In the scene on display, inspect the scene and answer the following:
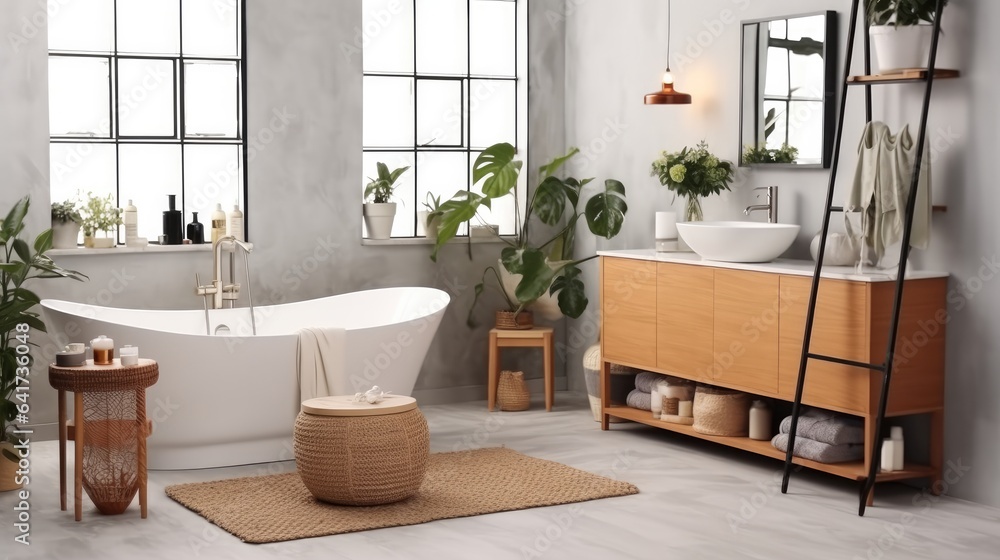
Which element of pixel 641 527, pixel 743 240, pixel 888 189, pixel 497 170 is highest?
pixel 497 170

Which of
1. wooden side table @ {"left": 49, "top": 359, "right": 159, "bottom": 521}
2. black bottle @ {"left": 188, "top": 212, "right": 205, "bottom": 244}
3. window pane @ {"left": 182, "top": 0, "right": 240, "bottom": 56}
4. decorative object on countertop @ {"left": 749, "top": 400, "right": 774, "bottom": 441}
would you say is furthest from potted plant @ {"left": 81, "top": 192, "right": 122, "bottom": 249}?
decorative object on countertop @ {"left": 749, "top": 400, "right": 774, "bottom": 441}

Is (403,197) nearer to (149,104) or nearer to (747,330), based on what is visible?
(149,104)

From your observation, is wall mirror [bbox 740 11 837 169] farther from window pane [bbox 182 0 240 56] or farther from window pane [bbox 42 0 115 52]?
window pane [bbox 42 0 115 52]

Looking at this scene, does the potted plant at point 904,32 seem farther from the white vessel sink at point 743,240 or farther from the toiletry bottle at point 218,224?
the toiletry bottle at point 218,224

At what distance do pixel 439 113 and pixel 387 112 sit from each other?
13.1 inches

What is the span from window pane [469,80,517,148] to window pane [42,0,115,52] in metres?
2.16

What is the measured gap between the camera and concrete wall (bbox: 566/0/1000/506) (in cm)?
465

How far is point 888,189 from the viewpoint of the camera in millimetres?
4691

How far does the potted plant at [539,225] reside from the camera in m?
6.49

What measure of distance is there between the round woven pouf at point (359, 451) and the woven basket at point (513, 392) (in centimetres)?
209

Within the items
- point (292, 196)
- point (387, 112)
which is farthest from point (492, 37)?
point (292, 196)

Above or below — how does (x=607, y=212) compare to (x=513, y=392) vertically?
above

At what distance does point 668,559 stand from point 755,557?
30cm

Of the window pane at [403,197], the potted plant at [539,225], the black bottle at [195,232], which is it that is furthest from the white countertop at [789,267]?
the black bottle at [195,232]
